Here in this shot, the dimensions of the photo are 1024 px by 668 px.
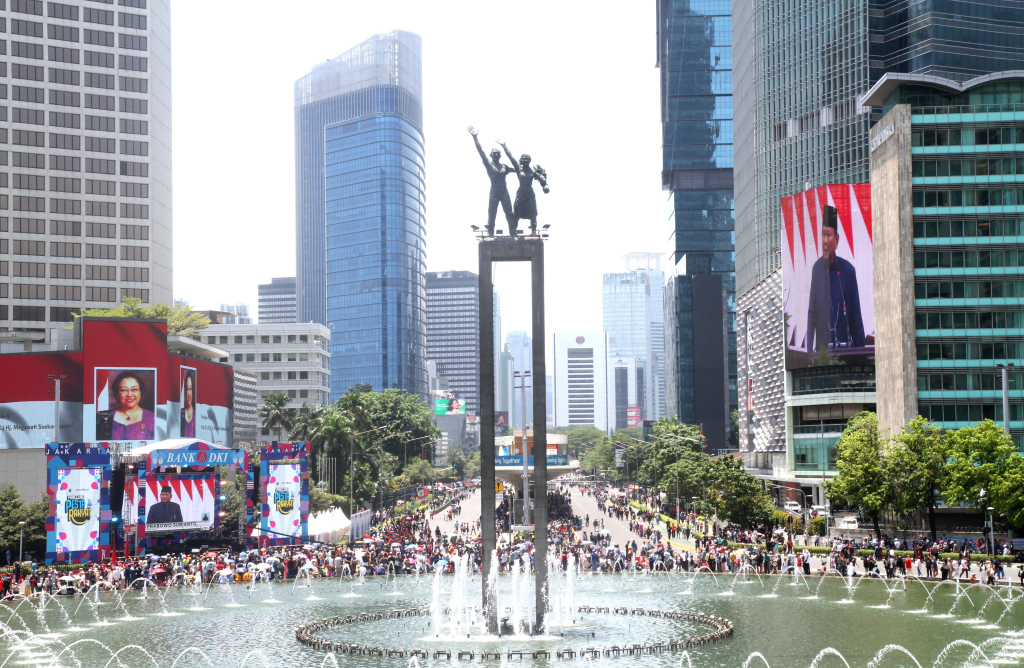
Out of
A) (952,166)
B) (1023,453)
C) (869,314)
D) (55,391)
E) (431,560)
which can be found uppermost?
(952,166)

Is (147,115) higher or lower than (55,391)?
higher

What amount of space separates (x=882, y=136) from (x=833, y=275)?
59.6 ft

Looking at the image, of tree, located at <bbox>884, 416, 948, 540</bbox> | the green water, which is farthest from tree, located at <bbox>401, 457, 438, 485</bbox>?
the green water

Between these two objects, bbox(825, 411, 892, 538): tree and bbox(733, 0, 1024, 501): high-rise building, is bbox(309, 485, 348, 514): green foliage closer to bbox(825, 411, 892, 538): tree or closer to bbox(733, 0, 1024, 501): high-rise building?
bbox(825, 411, 892, 538): tree

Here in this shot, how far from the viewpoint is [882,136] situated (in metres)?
90.6

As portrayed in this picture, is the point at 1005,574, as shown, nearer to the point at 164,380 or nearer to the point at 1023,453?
the point at 1023,453

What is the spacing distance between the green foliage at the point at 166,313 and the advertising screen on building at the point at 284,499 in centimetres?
5232

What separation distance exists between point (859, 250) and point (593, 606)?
6595cm

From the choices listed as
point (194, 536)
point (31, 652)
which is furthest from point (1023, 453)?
point (31, 652)

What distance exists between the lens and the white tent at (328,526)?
73.2m

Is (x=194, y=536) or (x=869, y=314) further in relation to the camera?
(x=869, y=314)

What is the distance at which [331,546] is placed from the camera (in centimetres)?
6962

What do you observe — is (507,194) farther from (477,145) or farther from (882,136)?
(882,136)

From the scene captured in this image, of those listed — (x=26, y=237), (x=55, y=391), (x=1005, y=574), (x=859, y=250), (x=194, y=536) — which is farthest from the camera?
(x=26, y=237)
